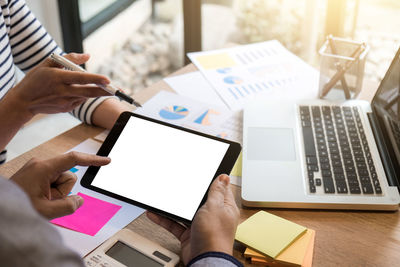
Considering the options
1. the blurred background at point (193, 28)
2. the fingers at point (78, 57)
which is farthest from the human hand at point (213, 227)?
the blurred background at point (193, 28)

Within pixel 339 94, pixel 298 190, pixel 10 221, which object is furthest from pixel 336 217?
pixel 10 221

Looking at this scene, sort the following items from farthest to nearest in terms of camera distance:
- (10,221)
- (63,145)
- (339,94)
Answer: (339,94) → (63,145) → (10,221)

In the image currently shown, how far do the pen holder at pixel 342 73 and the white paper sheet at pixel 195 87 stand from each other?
10.4 inches

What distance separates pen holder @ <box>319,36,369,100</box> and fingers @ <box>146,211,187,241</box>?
56cm

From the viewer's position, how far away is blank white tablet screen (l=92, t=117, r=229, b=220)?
733 millimetres

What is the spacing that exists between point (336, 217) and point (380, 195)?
91mm

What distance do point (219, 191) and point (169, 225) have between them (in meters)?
0.11

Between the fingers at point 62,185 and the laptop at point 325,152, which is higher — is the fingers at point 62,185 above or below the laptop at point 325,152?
above

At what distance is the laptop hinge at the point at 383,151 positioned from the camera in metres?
0.81

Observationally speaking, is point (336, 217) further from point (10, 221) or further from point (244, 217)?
point (10, 221)

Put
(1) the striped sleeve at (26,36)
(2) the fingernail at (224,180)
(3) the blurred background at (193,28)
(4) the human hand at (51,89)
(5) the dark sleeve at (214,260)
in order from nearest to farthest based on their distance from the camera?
(5) the dark sleeve at (214,260)
(2) the fingernail at (224,180)
(4) the human hand at (51,89)
(1) the striped sleeve at (26,36)
(3) the blurred background at (193,28)

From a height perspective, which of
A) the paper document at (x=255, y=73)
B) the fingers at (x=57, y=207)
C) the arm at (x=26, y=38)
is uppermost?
the arm at (x=26, y=38)

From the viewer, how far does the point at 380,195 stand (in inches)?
30.9

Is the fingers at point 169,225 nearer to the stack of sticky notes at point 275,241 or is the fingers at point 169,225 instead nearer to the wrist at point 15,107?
the stack of sticky notes at point 275,241
